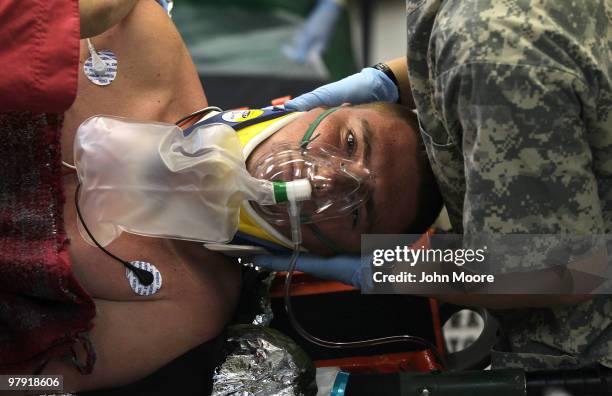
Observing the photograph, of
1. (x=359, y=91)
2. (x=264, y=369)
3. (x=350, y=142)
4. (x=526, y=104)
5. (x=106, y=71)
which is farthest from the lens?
(x=359, y=91)

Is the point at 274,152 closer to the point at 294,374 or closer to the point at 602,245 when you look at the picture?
the point at 294,374

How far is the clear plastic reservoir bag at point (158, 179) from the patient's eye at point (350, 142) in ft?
0.68

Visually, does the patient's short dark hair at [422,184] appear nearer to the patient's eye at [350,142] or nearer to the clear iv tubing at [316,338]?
the patient's eye at [350,142]

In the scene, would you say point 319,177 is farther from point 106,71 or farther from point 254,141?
point 106,71

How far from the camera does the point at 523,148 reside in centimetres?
122

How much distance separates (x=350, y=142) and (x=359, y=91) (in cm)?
32

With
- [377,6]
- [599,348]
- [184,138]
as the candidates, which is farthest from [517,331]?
[377,6]

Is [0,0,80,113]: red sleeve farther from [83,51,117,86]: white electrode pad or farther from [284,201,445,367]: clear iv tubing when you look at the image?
[284,201,445,367]: clear iv tubing

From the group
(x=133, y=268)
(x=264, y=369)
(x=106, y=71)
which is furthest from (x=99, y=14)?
(x=264, y=369)

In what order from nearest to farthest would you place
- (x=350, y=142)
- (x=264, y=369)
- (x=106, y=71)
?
(x=264, y=369)
(x=350, y=142)
(x=106, y=71)

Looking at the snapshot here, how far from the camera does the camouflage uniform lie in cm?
119

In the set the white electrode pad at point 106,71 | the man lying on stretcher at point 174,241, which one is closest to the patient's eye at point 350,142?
the man lying on stretcher at point 174,241

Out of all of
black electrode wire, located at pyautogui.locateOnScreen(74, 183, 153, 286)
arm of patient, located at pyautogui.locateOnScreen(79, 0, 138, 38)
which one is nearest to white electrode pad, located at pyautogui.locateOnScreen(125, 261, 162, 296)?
black electrode wire, located at pyautogui.locateOnScreen(74, 183, 153, 286)

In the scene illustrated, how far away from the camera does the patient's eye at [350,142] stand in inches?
61.1
